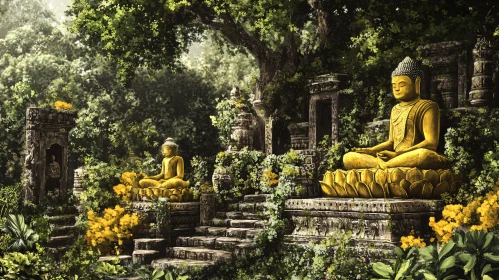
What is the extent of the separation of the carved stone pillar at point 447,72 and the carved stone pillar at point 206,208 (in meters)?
4.92

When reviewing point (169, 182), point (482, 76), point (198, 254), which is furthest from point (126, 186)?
point (482, 76)

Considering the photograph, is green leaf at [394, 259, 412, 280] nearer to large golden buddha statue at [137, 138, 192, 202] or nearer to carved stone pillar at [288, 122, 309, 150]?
large golden buddha statue at [137, 138, 192, 202]

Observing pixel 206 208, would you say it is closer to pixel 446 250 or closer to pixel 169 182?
pixel 169 182

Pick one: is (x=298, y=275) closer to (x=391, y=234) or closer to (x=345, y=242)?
(x=345, y=242)

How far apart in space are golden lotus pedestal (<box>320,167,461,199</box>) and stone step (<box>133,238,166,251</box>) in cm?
379

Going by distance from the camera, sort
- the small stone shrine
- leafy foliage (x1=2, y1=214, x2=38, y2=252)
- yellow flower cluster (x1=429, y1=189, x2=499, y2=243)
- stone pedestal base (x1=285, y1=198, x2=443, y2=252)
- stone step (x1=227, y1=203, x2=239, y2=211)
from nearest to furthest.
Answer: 1. leafy foliage (x1=2, y1=214, x2=38, y2=252)
2. yellow flower cluster (x1=429, y1=189, x2=499, y2=243)
3. stone pedestal base (x1=285, y1=198, x2=443, y2=252)
4. stone step (x1=227, y1=203, x2=239, y2=211)
5. the small stone shrine

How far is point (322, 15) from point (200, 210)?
7142 millimetres

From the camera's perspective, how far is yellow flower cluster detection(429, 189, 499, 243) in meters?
8.73

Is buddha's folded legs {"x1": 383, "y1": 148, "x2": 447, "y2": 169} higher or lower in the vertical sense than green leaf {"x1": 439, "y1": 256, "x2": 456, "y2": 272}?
higher

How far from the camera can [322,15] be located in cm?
1786

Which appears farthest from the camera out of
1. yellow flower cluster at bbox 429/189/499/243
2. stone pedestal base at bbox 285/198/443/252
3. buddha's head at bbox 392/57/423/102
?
buddha's head at bbox 392/57/423/102

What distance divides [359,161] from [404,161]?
89cm

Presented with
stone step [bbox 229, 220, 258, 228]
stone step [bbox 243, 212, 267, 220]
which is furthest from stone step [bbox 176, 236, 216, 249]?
stone step [bbox 243, 212, 267, 220]

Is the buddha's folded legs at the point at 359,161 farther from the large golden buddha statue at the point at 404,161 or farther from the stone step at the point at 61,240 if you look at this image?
the stone step at the point at 61,240
